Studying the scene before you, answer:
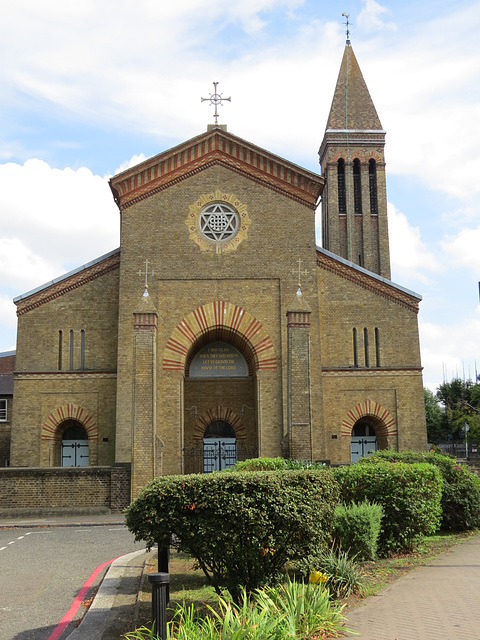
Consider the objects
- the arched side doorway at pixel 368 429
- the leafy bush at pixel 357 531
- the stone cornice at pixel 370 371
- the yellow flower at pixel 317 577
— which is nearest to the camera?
the yellow flower at pixel 317 577

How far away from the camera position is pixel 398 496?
11.8 meters

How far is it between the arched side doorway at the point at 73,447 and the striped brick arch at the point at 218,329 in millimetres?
4910

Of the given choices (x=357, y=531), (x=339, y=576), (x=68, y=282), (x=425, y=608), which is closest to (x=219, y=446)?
(x=68, y=282)

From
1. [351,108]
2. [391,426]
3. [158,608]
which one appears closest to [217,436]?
[391,426]

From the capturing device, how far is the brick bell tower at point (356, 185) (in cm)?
4141

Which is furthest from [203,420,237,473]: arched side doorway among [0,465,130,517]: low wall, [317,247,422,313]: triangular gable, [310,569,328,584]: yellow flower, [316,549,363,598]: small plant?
[310,569,328,584]: yellow flower

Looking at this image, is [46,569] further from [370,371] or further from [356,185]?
[356,185]

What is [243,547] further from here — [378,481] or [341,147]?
[341,147]

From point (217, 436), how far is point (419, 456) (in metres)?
14.0

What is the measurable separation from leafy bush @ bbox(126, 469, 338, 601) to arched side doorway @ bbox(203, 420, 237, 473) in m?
18.5

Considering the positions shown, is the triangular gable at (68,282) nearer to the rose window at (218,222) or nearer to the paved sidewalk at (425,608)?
the rose window at (218,222)

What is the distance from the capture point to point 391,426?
26781 mm

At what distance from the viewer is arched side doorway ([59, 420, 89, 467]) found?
2670 centimetres

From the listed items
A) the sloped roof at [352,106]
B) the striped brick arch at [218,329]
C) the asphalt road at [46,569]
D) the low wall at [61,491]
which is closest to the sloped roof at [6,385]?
the striped brick arch at [218,329]
